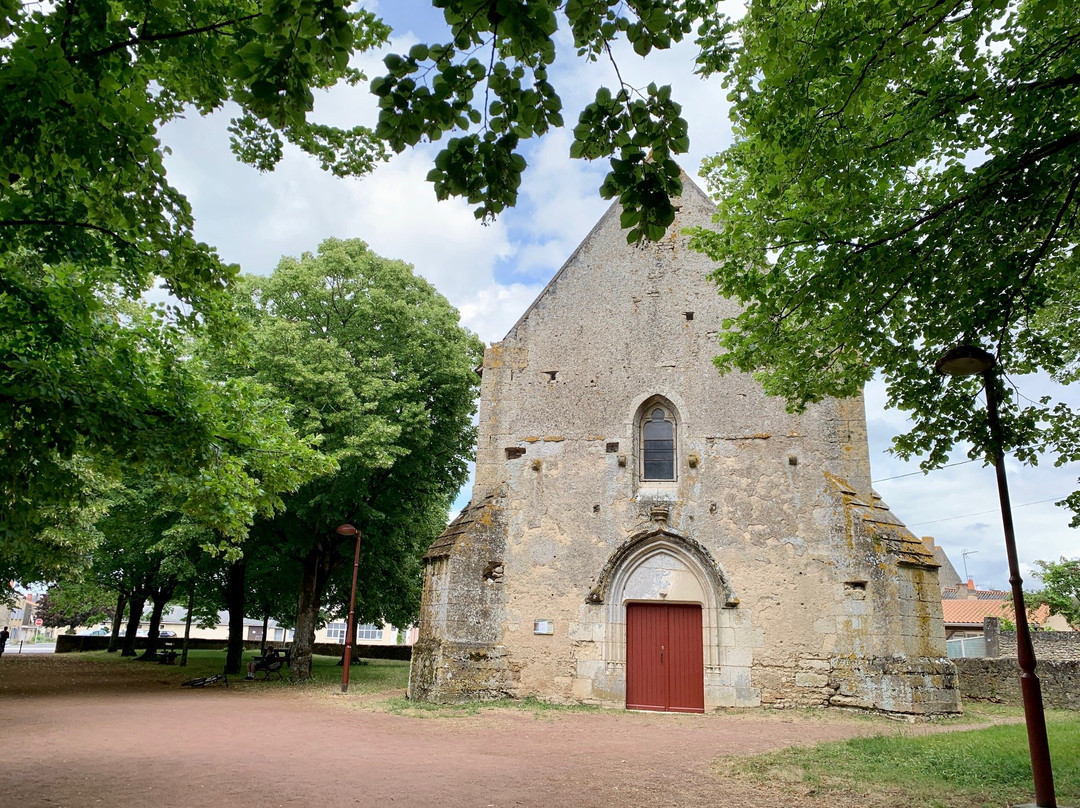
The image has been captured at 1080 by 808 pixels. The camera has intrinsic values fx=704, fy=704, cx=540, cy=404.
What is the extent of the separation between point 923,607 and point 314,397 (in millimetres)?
13958

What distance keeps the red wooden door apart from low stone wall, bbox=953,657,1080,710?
234 inches

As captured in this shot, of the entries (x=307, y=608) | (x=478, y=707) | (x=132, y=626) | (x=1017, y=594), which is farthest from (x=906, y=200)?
(x=132, y=626)

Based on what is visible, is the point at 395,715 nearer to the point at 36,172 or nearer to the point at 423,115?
the point at 36,172

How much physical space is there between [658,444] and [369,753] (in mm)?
8859

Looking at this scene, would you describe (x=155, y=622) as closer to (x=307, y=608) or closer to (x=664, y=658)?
(x=307, y=608)

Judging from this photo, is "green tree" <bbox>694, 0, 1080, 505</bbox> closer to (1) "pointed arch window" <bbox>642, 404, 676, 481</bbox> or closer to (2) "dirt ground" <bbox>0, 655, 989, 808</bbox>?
(2) "dirt ground" <bbox>0, 655, 989, 808</bbox>

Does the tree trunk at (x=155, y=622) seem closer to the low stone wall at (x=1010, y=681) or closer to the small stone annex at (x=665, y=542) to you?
the small stone annex at (x=665, y=542)

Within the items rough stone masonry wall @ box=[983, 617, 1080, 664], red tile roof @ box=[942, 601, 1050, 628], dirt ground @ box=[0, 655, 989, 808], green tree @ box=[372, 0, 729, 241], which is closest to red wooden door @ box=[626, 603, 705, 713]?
dirt ground @ box=[0, 655, 989, 808]

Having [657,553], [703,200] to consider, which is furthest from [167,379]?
[703,200]

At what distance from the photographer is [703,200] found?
1656cm

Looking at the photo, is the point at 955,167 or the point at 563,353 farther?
the point at 563,353

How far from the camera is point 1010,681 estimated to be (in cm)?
1620

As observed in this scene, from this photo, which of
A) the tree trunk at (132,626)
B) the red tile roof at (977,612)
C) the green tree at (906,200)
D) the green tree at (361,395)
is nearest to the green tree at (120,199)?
the green tree at (906,200)

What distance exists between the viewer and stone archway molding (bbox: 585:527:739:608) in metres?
14.0
